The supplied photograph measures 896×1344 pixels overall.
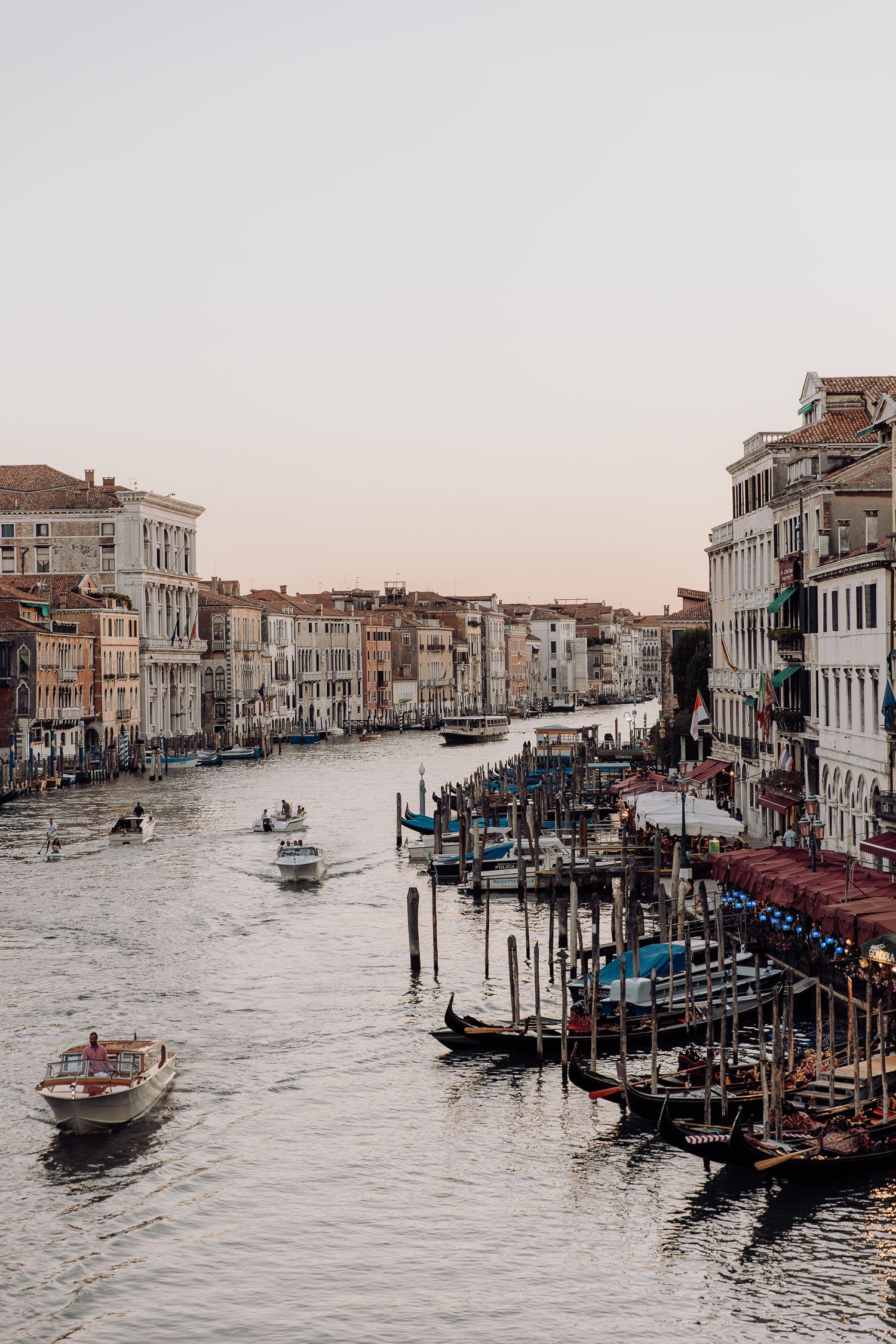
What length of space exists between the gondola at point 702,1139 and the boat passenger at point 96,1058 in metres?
6.10

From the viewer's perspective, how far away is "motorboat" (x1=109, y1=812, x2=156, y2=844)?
4362cm

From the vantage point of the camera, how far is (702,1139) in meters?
16.2

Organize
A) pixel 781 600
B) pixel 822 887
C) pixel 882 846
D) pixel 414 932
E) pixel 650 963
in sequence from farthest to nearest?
pixel 781 600 < pixel 414 932 < pixel 882 846 < pixel 650 963 < pixel 822 887

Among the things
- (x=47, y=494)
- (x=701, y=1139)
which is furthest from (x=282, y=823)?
(x=47, y=494)

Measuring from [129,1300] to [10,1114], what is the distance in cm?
532

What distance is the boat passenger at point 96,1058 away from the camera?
18609 millimetres

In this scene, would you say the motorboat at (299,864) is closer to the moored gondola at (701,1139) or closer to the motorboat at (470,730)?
the moored gondola at (701,1139)

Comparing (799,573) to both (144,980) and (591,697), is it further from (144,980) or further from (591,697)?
(591,697)

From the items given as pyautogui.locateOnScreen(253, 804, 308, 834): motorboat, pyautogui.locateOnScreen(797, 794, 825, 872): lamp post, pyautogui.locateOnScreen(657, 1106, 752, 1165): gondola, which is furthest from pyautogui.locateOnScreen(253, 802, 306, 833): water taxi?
pyautogui.locateOnScreen(657, 1106, 752, 1165): gondola

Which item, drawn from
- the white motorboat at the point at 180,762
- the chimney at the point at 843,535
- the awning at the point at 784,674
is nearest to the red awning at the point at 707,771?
the awning at the point at 784,674

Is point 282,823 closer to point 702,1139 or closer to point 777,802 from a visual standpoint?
point 777,802

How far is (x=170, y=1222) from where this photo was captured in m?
15.8

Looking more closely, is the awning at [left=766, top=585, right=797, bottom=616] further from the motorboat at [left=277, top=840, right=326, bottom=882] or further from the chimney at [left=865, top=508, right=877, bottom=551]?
the motorboat at [left=277, top=840, right=326, bottom=882]

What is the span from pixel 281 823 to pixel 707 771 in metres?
12.4
